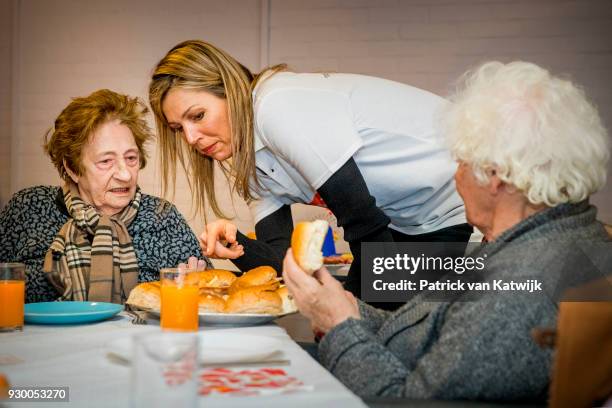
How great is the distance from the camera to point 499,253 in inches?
50.3

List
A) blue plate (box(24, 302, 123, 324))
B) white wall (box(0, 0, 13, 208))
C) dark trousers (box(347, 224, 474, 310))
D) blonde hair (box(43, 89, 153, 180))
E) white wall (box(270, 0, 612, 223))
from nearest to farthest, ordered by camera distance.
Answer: blue plate (box(24, 302, 123, 324)), dark trousers (box(347, 224, 474, 310)), blonde hair (box(43, 89, 153, 180)), white wall (box(270, 0, 612, 223)), white wall (box(0, 0, 13, 208))

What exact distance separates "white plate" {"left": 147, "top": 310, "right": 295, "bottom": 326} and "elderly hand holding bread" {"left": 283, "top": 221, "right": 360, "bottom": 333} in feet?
0.57

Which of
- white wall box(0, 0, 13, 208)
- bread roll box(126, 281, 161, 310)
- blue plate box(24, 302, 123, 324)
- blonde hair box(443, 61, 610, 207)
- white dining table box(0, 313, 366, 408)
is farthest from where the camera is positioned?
white wall box(0, 0, 13, 208)

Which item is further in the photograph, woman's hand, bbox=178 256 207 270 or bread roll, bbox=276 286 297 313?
woman's hand, bbox=178 256 207 270

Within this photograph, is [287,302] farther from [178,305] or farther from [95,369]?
[95,369]

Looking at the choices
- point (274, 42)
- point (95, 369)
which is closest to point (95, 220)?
point (95, 369)

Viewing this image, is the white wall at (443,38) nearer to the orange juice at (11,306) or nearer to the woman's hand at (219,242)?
the woman's hand at (219,242)

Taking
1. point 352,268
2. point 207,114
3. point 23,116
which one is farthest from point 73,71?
point 352,268

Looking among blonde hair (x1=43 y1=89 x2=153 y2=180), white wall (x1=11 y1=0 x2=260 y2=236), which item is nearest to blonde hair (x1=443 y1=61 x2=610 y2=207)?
blonde hair (x1=43 y1=89 x2=153 y2=180)

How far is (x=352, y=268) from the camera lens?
2092mm

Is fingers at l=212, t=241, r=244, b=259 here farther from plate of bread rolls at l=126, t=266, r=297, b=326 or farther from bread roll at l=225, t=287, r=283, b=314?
bread roll at l=225, t=287, r=283, b=314

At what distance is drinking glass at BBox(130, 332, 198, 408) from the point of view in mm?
747

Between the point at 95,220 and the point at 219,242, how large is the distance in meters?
0.47

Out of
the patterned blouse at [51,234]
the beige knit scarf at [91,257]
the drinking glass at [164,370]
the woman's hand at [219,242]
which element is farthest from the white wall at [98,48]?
the drinking glass at [164,370]
